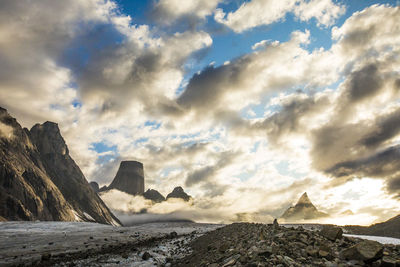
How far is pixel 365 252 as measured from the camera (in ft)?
35.0

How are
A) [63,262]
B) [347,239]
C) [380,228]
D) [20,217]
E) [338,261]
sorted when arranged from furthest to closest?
[20,217] → [380,228] → [63,262] → [347,239] → [338,261]

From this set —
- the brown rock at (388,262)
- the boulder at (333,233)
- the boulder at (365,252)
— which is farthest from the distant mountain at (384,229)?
the brown rock at (388,262)

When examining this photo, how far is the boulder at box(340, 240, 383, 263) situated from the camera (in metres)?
10.4

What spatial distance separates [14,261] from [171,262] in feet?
51.7

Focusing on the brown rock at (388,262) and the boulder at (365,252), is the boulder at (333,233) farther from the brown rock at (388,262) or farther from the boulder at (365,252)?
the brown rock at (388,262)

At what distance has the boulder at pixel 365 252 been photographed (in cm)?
1038

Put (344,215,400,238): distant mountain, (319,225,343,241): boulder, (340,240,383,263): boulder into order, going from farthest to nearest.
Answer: (344,215,400,238): distant mountain → (319,225,343,241): boulder → (340,240,383,263): boulder

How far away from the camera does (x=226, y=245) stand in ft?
64.6

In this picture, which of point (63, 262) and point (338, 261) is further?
point (63, 262)

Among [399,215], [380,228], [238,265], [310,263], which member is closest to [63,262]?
[238,265]

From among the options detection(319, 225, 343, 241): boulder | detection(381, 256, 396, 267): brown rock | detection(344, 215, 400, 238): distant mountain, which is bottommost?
detection(344, 215, 400, 238): distant mountain

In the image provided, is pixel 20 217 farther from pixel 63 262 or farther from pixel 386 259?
pixel 386 259

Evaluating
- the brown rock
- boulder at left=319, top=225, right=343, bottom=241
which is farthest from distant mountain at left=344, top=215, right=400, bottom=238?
the brown rock

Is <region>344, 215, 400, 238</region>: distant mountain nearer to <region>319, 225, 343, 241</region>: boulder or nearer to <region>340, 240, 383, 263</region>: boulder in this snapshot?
<region>319, 225, 343, 241</region>: boulder
